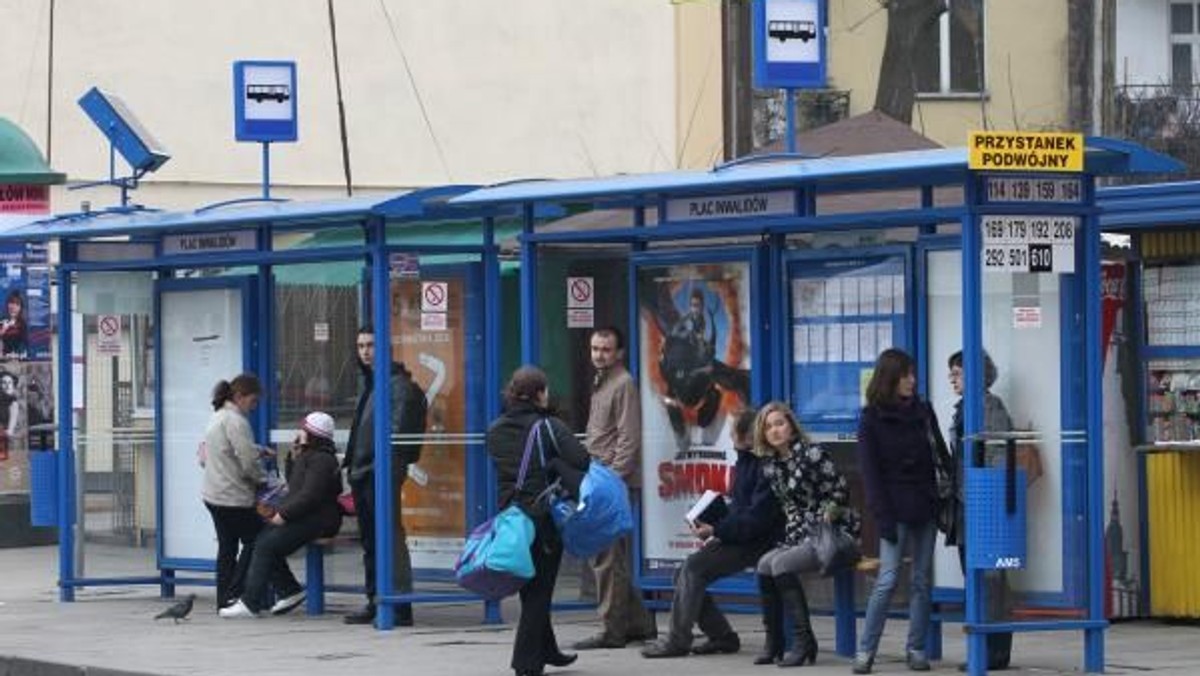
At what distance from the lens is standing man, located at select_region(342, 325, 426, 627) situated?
1708 cm

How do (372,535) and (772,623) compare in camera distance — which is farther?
(372,535)

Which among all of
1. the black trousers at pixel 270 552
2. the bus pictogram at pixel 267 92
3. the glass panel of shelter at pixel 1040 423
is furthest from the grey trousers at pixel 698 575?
the bus pictogram at pixel 267 92

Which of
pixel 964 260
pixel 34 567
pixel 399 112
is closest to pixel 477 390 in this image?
pixel 964 260

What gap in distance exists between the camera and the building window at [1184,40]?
127 feet

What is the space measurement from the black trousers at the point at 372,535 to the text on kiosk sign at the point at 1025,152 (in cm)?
535

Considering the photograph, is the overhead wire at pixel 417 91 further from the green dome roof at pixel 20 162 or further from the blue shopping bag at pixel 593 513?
the blue shopping bag at pixel 593 513

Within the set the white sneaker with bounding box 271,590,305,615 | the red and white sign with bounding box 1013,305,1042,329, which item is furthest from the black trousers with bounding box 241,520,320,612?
the red and white sign with bounding box 1013,305,1042,329

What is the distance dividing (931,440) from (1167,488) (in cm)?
301

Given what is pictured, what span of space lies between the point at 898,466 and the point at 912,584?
655mm

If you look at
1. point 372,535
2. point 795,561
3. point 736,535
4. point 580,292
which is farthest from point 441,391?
point 795,561

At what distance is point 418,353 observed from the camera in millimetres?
17297

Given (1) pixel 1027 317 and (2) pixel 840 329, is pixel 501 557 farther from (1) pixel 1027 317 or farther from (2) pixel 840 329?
(1) pixel 1027 317

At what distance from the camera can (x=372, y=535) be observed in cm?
1742

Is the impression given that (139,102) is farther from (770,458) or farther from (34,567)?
(770,458)
